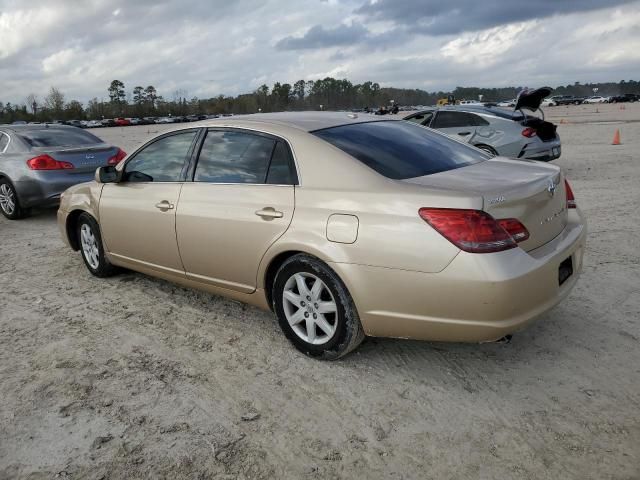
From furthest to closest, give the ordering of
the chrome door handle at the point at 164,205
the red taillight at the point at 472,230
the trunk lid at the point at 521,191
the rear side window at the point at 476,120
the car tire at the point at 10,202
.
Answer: the rear side window at the point at 476,120 → the car tire at the point at 10,202 → the chrome door handle at the point at 164,205 → the trunk lid at the point at 521,191 → the red taillight at the point at 472,230

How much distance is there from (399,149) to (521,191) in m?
0.90

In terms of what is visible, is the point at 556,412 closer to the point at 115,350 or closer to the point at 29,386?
the point at 115,350

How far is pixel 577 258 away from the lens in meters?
3.51

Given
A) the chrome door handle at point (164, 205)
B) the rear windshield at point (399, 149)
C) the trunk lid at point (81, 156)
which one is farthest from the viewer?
the trunk lid at point (81, 156)

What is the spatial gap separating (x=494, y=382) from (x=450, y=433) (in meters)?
0.61

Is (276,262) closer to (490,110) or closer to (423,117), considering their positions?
(490,110)

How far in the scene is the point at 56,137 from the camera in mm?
8742

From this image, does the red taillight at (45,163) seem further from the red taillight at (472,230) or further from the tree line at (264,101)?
the tree line at (264,101)

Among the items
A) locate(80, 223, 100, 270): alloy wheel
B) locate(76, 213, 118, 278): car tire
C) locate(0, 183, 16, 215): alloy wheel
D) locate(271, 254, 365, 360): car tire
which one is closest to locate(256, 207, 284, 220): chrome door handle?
locate(271, 254, 365, 360): car tire

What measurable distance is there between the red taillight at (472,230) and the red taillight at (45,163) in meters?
6.95

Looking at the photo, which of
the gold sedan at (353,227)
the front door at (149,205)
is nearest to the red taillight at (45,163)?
the front door at (149,205)

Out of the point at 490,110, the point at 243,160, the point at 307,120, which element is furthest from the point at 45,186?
the point at 490,110

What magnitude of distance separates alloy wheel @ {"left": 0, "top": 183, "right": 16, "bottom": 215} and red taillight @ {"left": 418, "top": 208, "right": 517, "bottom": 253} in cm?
779

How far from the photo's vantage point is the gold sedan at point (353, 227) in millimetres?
2885
